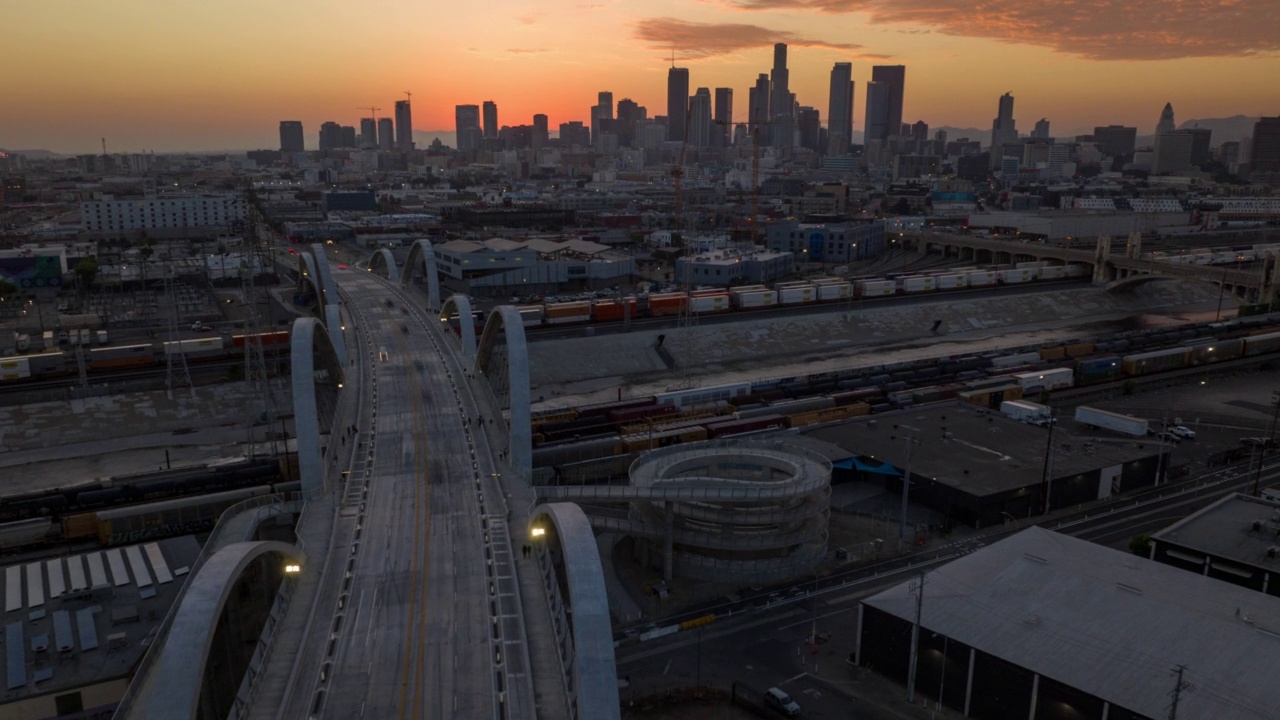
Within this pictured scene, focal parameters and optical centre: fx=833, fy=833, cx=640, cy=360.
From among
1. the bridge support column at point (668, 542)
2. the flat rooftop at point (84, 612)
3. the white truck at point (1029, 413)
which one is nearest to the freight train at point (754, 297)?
the white truck at point (1029, 413)

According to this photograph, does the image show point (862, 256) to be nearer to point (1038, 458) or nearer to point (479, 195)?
point (1038, 458)

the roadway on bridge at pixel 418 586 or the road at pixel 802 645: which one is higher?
the roadway on bridge at pixel 418 586

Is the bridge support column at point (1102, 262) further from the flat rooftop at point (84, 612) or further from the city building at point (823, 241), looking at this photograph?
the flat rooftop at point (84, 612)

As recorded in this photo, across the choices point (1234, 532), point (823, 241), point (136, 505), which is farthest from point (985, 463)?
point (823, 241)

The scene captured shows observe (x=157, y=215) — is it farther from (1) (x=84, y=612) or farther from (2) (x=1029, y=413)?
(2) (x=1029, y=413)

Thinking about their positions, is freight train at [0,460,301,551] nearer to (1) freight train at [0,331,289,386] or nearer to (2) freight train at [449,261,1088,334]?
(1) freight train at [0,331,289,386]

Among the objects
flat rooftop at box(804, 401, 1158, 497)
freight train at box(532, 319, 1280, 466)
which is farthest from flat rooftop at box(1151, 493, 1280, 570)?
freight train at box(532, 319, 1280, 466)

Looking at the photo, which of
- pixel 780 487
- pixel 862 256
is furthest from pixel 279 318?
pixel 862 256
